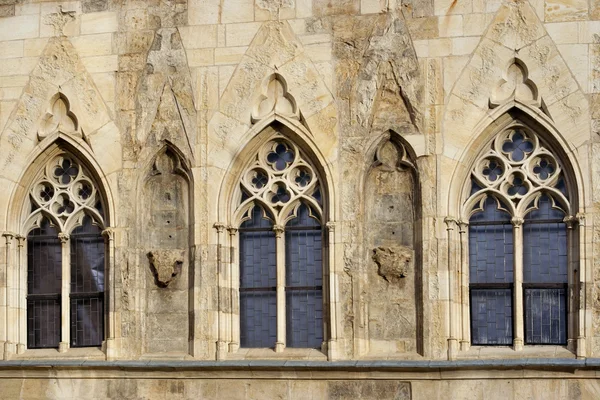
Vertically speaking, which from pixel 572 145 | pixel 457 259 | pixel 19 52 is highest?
pixel 19 52

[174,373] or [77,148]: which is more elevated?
[77,148]

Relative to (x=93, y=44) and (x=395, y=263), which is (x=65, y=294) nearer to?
(x=93, y=44)

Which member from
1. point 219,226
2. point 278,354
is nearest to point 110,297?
point 219,226

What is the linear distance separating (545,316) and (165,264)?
15.1 ft

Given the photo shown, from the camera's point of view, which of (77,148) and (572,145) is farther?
(77,148)

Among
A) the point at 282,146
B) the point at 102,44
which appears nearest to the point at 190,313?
the point at 282,146

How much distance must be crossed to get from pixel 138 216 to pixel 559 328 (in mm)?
5281

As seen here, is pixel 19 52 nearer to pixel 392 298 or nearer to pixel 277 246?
pixel 277 246

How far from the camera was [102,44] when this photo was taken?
1938cm

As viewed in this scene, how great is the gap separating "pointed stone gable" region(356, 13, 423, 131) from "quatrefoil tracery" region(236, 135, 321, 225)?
0.97 metres

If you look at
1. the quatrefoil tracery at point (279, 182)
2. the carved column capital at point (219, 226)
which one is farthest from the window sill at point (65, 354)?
the quatrefoil tracery at point (279, 182)

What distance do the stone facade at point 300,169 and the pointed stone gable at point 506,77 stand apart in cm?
2

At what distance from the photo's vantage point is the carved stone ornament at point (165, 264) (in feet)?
61.6

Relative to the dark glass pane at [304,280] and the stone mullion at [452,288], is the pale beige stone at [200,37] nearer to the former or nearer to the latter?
the dark glass pane at [304,280]
